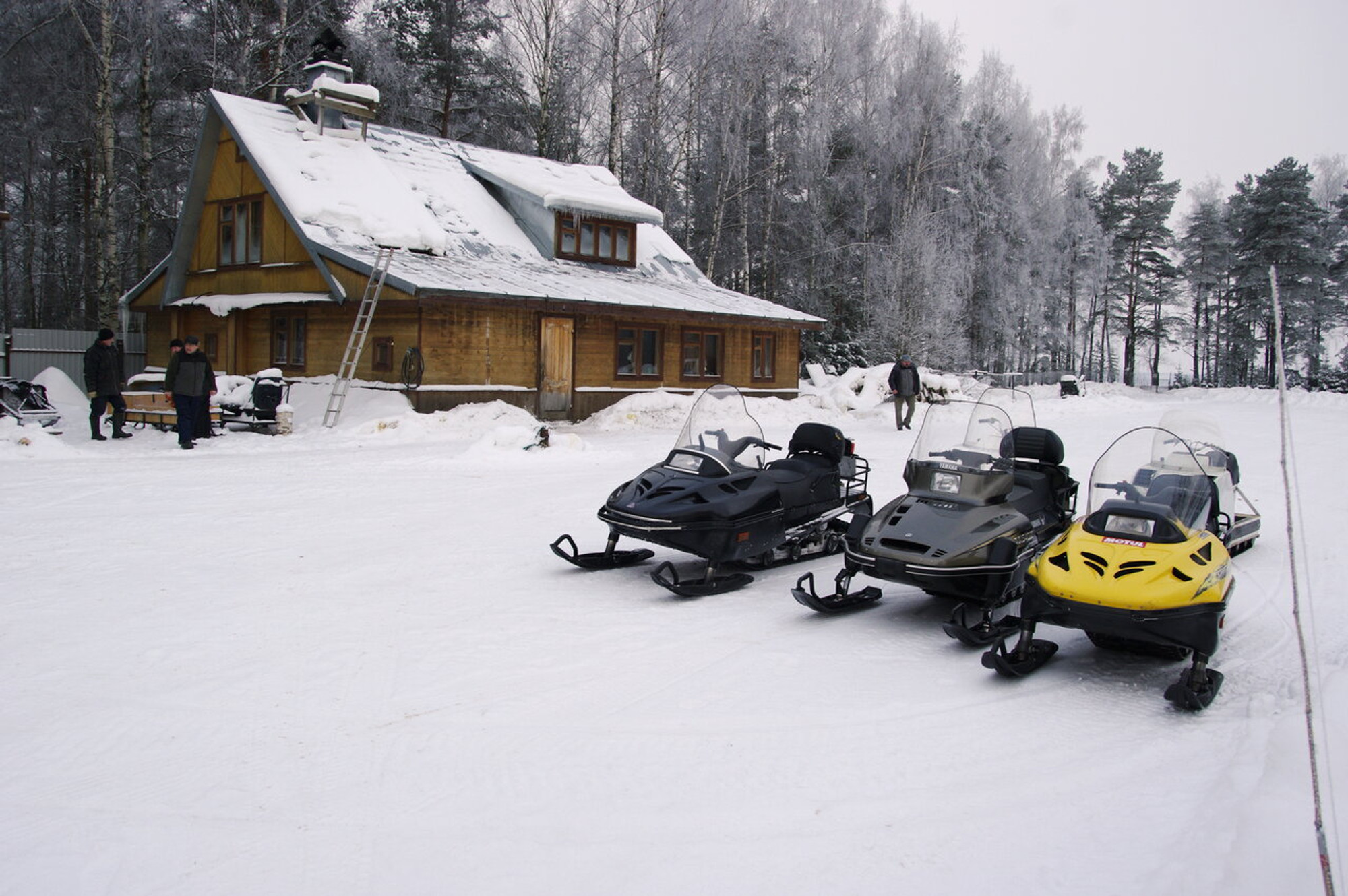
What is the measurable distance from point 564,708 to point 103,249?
20.9 m

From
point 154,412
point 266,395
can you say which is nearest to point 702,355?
point 266,395

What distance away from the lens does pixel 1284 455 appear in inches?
82.4

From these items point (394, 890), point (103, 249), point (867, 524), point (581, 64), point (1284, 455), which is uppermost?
point (581, 64)

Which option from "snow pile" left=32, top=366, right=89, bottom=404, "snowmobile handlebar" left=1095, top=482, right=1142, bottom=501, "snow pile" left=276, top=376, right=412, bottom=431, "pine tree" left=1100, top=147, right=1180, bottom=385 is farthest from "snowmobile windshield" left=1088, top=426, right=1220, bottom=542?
"pine tree" left=1100, top=147, right=1180, bottom=385

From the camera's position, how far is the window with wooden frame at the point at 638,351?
69.6 ft

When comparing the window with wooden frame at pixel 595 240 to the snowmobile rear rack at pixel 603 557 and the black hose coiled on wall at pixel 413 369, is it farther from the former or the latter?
the snowmobile rear rack at pixel 603 557

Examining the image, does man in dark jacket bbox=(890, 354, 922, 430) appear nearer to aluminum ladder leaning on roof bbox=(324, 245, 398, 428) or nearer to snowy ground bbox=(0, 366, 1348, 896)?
aluminum ladder leaning on roof bbox=(324, 245, 398, 428)

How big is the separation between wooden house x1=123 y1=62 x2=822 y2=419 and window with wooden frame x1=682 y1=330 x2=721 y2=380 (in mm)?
42

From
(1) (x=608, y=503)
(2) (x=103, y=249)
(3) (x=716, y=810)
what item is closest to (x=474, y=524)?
(1) (x=608, y=503)

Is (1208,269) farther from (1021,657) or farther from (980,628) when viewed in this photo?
(1021,657)

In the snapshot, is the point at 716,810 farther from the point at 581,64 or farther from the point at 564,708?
the point at 581,64

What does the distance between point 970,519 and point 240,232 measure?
1911 cm

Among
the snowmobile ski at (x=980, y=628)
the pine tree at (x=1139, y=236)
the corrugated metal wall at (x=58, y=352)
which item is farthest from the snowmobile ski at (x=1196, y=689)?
the pine tree at (x=1139, y=236)

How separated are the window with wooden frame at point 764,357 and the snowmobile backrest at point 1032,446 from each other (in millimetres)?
17264
